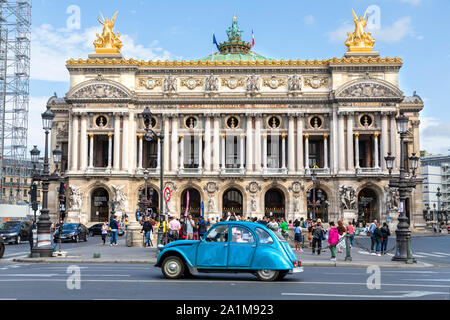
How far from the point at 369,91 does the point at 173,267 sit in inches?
2008

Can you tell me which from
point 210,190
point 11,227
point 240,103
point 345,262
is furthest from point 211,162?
point 345,262

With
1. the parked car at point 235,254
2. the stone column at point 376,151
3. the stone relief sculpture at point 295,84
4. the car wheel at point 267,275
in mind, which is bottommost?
the car wheel at point 267,275

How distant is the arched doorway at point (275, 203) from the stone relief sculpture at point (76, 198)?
71.1 feet

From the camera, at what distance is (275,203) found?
6494 centimetres

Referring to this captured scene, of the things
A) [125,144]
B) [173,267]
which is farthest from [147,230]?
[125,144]

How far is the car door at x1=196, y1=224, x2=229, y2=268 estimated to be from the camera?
1638 centimetres

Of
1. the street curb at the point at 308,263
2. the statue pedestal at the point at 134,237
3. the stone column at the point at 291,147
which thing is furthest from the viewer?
the stone column at the point at 291,147

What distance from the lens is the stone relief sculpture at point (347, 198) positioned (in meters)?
61.3

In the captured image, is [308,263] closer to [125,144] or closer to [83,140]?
[125,144]

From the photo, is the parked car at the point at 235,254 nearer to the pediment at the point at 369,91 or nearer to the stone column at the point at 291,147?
the stone column at the point at 291,147

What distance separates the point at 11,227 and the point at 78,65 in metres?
26.9

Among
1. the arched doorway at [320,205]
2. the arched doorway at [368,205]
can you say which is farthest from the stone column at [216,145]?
the arched doorway at [368,205]

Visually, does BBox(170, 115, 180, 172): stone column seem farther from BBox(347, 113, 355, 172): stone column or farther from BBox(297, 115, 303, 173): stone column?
BBox(347, 113, 355, 172): stone column

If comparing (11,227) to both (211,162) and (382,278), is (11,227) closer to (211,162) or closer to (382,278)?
(211,162)
